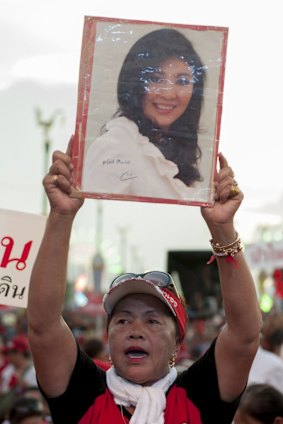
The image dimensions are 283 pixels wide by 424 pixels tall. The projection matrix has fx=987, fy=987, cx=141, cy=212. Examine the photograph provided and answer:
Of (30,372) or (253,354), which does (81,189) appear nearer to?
(253,354)

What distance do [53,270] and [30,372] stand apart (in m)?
8.22

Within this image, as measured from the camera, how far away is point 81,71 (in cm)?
372

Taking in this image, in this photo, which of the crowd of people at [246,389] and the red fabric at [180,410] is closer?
the red fabric at [180,410]

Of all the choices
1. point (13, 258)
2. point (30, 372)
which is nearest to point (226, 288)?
point (13, 258)

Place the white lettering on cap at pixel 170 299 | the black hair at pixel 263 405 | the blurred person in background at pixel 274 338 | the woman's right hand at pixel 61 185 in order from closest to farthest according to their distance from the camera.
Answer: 1. the woman's right hand at pixel 61 185
2. the white lettering on cap at pixel 170 299
3. the black hair at pixel 263 405
4. the blurred person in background at pixel 274 338

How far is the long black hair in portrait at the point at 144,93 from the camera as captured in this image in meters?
3.69

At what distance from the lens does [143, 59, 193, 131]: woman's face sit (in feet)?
12.2

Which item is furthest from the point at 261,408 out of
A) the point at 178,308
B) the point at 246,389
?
the point at 178,308

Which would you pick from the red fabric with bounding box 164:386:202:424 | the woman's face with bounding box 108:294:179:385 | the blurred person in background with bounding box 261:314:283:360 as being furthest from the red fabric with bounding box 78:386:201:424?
the blurred person in background with bounding box 261:314:283:360

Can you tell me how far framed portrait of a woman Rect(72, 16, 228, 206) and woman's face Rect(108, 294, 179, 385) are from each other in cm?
52

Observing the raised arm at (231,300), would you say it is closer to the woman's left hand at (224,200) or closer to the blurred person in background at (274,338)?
the woman's left hand at (224,200)

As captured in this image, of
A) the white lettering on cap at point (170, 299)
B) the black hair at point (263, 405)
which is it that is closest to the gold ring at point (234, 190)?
the white lettering on cap at point (170, 299)

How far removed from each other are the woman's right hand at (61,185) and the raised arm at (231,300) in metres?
0.50

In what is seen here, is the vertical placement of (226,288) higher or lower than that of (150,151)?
lower
